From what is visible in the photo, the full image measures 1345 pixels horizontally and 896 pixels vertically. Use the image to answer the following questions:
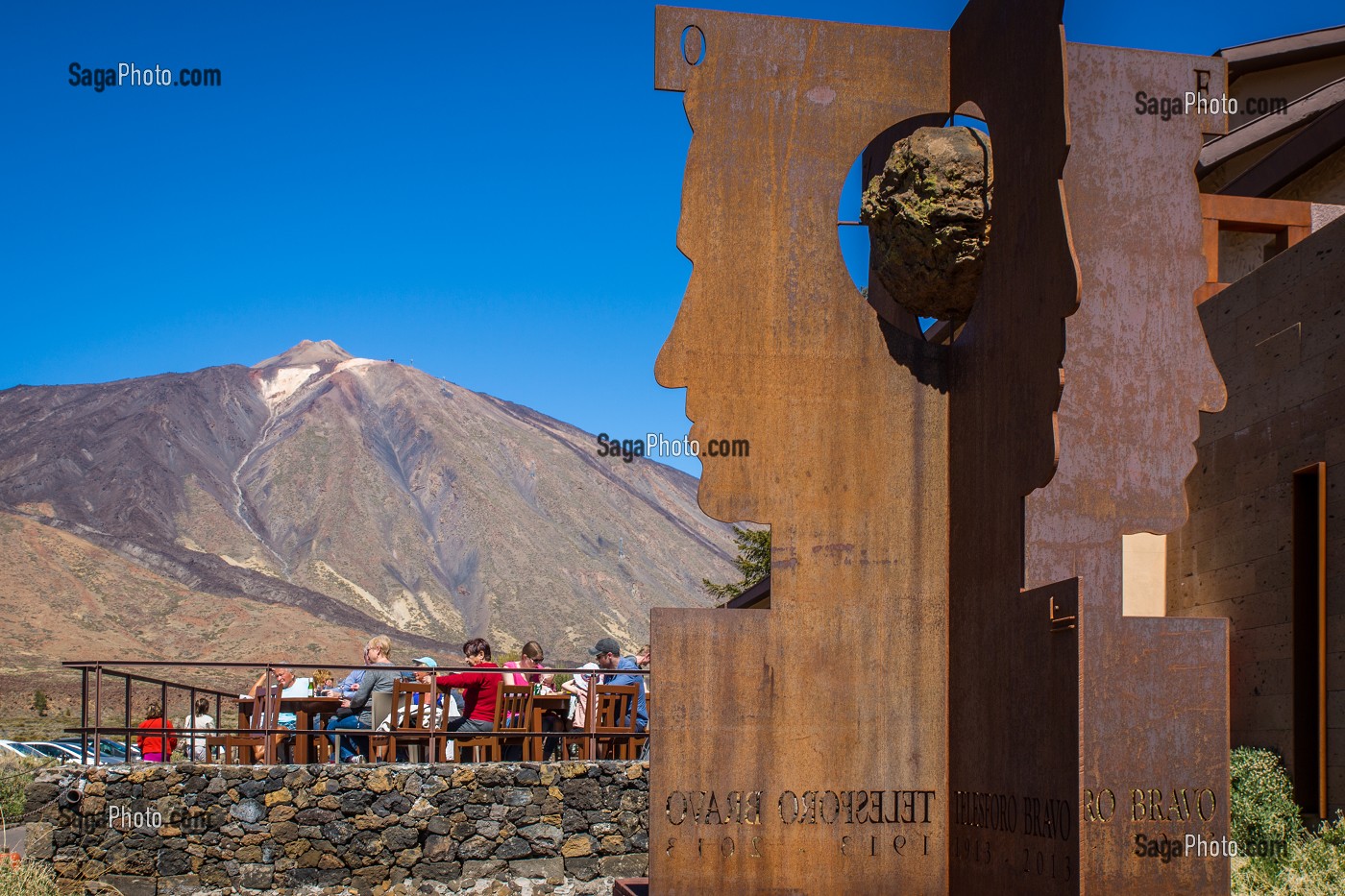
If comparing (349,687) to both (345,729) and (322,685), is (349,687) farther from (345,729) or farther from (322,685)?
(322,685)

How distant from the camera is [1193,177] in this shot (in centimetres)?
720

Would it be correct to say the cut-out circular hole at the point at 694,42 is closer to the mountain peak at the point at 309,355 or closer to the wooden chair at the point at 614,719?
the wooden chair at the point at 614,719

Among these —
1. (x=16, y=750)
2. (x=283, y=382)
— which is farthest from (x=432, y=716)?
(x=283, y=382)

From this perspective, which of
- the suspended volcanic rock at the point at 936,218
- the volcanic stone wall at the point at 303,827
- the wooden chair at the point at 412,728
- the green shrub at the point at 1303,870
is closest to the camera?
the suspended volcanic rock at the point at 936,218

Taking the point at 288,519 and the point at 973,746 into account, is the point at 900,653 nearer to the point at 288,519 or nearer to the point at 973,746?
the point at 973,746

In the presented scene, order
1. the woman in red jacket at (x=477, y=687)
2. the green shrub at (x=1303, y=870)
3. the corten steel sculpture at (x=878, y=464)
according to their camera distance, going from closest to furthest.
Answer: the corten steel sculpture at (x=878, y=464)
the green shrub at (x=1303, y=870)
the woman in red jacket at (x=477, y=687)

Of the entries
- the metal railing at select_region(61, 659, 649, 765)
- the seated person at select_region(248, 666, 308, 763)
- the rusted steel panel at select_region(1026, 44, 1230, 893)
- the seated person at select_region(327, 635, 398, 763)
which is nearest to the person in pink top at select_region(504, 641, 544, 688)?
the metal railing at select_region(61, 659, 649, 765)

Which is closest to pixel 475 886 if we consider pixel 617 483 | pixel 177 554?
pixel 177 554

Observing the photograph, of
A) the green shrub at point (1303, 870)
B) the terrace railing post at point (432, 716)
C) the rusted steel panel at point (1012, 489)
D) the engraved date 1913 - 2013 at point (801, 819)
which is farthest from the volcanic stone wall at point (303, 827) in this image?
the rusted steel panel at point (1012, 489)

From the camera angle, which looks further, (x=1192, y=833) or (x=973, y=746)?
(x=973, y=746)

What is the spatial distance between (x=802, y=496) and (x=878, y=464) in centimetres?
42

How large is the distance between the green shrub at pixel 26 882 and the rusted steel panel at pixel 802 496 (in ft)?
20.5

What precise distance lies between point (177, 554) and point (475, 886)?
8713 centimetres

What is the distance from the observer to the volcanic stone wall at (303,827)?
1382cm
